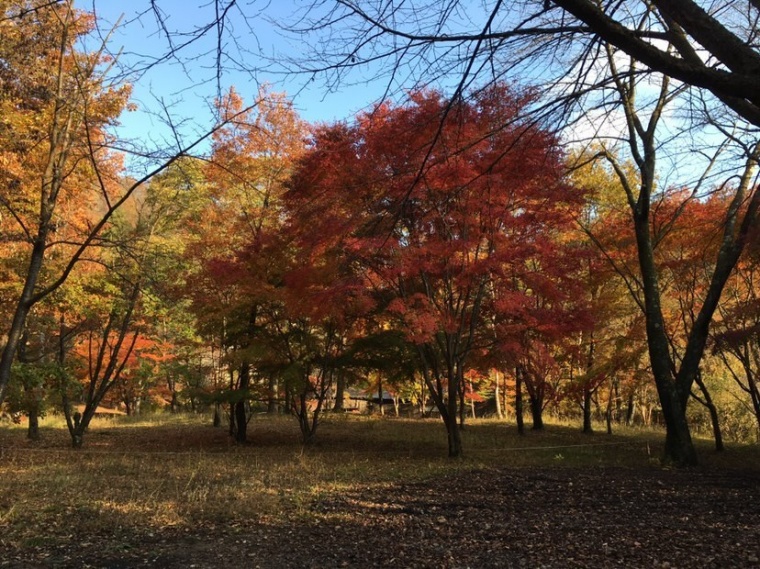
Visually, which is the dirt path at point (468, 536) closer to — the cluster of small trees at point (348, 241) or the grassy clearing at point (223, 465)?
the grassy clearing at point (223, 465)

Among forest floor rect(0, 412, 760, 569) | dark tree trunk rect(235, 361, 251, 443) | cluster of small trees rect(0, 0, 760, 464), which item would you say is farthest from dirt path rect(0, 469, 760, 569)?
dark tree trunk rect(235, 361, 251, 443)

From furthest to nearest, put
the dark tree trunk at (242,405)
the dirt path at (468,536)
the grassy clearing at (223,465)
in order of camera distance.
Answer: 1. the dark tree trunk at (242,405)
2. the grassy clearing at (223,465)
3. the dirt path at (468,536)

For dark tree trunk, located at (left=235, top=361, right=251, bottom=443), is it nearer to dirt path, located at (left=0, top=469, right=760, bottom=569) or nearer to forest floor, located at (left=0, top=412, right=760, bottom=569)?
forest floor, located at (left=0, top=412, right=760, bottom=569)

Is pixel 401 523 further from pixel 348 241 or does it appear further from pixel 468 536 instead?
pixel 348 241

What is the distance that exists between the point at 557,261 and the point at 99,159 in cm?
846

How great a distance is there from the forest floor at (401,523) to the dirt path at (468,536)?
0.02 meters

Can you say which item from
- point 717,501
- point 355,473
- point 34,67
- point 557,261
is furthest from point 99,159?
point 717,501

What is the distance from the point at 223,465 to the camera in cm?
933

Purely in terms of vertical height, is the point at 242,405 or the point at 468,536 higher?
the point at 242,405

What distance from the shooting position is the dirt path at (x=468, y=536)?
372cm

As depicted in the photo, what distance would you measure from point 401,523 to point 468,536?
72cm

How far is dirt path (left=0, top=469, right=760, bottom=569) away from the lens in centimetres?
372

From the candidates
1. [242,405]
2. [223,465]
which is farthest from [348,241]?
[242,405]

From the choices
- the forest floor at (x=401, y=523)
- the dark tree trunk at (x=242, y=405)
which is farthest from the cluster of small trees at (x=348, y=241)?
the forest floor at (x=401, y=523)
